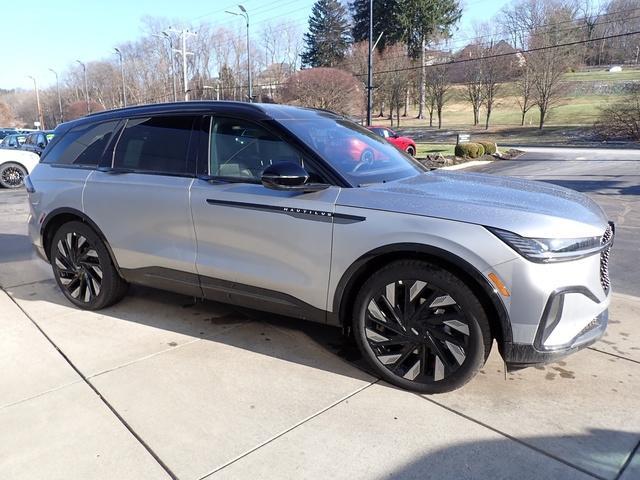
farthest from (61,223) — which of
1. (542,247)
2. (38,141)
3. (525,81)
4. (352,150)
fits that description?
(525,81)

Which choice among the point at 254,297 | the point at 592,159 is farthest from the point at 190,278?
the point at 592,159

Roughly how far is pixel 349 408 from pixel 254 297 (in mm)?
1011

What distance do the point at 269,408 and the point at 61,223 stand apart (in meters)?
2.76

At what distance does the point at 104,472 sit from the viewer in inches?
93.0

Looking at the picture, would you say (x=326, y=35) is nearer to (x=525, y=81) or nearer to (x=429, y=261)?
(x=525, y=81)

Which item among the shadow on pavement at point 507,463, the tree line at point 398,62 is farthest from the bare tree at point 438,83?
the shadow on pavement at point 507,463

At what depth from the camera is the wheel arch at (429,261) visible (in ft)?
8.71

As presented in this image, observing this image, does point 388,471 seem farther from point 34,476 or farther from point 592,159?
point 592,159

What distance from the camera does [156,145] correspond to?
3.89m

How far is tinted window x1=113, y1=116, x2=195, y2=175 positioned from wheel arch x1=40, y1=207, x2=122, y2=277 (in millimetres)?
537

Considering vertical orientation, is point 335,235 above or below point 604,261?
above

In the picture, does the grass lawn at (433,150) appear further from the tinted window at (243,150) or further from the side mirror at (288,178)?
the side mirror at (288,178)

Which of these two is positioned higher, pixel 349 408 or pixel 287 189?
pixel 287 189

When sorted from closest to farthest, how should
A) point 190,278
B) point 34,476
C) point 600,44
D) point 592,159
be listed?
point 34,476 → point 190,278 → point 592,159 → point 600,44
